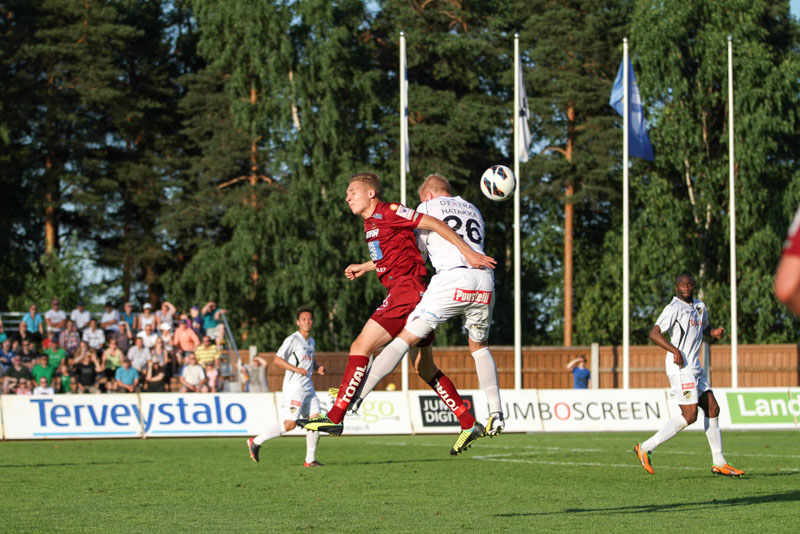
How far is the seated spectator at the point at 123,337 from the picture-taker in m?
27.8

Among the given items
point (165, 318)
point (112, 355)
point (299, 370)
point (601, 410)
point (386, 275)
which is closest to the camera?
point (386, 275)

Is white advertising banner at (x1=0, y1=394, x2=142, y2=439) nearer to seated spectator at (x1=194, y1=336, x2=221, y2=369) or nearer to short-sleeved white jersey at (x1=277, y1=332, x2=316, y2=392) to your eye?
seated spectator at (x1=194, y1=336, x2=221, y2=369)

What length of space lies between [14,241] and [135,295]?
5910 millimetres

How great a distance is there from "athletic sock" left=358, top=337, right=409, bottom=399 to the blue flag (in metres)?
23.4

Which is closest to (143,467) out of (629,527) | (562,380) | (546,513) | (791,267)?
(546,513)

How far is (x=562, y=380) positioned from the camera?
1531 inches

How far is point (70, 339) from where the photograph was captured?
2830 centimetres

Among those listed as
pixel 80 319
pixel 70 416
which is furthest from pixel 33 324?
pixel 70 416

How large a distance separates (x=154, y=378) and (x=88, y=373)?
5.88 feet

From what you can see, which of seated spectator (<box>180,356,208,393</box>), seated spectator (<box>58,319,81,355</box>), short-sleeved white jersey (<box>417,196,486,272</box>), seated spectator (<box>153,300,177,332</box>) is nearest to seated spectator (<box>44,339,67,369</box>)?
seated spectator (<box>58,319,81,355</box>)

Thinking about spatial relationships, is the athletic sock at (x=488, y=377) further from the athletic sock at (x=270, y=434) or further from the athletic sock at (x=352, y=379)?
the athletic sock at (x=270, y=434)

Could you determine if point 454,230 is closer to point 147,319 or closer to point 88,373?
point 88,373

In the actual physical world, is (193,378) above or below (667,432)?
below

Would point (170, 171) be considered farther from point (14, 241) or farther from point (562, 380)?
point (562, 380)
